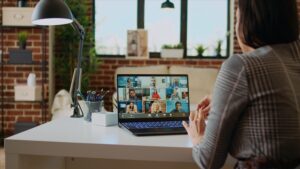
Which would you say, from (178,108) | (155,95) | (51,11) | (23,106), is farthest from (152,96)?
(23,106)

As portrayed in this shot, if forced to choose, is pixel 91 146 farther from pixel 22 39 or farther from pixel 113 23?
pixel 113 23

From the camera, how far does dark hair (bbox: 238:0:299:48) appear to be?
0.97 metres

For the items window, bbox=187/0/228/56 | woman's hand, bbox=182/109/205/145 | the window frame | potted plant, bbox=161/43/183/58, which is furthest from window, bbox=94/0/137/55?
woman's hand, bbox=182/109/205/145

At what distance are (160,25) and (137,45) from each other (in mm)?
454

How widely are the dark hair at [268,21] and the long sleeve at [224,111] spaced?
95mm

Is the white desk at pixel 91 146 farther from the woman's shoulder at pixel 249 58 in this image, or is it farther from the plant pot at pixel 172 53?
the plant pot at pixel 172 53

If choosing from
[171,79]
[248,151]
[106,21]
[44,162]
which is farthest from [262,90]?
[106,21]

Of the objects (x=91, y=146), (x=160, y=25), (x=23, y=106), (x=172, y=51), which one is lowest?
(x=23, y=106)

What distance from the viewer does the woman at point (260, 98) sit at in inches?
37.0

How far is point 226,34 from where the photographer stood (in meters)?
4.90

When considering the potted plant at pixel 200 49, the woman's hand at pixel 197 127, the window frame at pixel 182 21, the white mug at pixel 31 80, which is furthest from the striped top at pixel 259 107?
the window frame at pixel 182 21

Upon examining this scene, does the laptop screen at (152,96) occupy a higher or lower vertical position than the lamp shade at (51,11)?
lower

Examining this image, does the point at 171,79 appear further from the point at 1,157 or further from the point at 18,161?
the point at 1,157

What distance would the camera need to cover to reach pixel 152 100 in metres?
1.59
